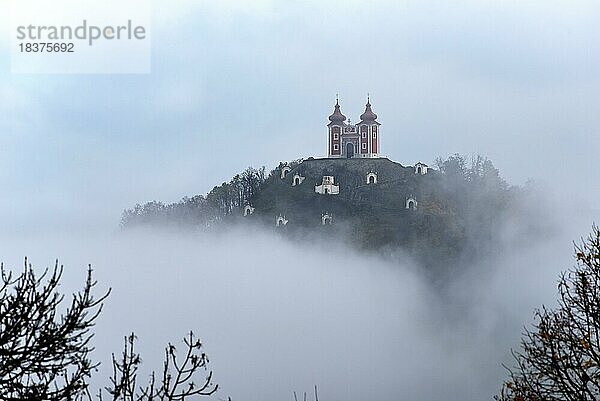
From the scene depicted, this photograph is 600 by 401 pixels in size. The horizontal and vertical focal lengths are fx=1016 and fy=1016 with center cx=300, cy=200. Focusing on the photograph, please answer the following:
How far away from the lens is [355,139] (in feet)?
280

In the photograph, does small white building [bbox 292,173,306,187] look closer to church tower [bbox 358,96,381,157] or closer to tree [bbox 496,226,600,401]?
church tower [bbox 358,96,381,157]

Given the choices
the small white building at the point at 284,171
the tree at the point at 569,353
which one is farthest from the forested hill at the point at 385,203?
the tree at the point at 569,353

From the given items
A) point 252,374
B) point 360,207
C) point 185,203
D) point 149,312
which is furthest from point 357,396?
point 149,312

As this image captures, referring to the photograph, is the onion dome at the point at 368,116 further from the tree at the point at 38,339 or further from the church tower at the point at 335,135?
the tree at the point at 38,339

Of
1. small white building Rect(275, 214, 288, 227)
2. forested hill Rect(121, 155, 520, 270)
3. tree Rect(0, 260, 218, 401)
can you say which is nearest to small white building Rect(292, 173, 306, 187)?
forested hill Rect(121, 155, 520, 270)

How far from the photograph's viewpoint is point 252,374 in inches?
3226

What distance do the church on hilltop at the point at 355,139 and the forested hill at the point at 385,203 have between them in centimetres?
175

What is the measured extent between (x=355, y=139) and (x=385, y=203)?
6.29 meters

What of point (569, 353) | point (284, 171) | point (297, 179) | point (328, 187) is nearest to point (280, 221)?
point (284, 171)

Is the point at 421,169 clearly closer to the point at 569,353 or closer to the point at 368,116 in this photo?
the point at 368,116

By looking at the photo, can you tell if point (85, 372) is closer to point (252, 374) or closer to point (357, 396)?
point (357, 396)

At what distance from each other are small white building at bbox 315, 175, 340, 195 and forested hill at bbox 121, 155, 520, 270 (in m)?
0.35

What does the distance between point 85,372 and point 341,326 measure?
98.2m

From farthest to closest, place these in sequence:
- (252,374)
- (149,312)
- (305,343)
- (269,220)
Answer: (149,312), (305,343), (269,220), (252,374)
